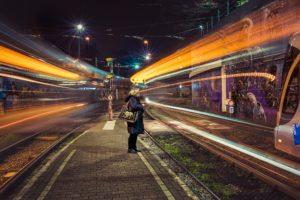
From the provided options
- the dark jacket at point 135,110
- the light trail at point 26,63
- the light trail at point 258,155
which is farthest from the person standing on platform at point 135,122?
the light trail at point 26,63

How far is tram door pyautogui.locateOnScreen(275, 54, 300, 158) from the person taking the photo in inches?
366

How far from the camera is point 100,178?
8516 millimetres

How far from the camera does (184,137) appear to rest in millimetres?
16094

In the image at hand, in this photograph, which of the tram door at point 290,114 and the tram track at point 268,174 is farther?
the tram door at point 290,114

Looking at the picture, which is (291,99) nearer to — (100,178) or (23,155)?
(100,178)

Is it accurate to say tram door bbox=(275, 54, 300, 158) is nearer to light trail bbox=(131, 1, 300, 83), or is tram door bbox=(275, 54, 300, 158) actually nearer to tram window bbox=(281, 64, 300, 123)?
tram window bbox=(281, 64, 300, 123)

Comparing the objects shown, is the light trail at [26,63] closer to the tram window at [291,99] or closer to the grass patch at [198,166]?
the grass patch at [198,166]

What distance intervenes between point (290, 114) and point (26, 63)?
13.5m

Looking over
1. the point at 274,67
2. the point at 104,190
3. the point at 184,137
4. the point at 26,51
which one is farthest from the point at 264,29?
the point at 104,190

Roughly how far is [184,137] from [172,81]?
60.1 feet

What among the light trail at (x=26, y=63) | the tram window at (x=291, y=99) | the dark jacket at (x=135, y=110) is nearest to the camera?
the tram window at (x=291, y=99)

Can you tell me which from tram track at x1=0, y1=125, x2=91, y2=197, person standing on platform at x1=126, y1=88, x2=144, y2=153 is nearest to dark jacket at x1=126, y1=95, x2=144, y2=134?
person standing on platform at x1=126, y1=88, x2=144, y2=153

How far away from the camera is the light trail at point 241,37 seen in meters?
16.3

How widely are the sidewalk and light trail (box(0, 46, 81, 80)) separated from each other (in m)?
6.40
